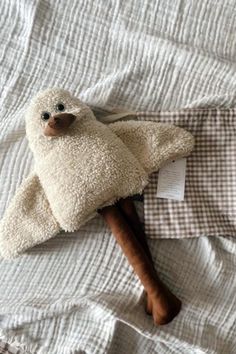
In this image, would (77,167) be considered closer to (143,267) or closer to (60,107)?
(60,107)

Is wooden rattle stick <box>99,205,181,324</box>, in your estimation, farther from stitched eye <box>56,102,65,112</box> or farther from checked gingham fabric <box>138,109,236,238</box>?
stitched eye <box>56,102,65,112</box>

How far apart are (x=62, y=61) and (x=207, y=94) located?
36 centimetres

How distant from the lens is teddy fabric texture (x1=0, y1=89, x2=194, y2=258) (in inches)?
32.7

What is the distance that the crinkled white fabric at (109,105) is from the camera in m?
0.91

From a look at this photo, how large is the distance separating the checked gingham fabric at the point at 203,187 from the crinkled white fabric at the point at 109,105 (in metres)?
0.04

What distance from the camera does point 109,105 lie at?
100 centimetres

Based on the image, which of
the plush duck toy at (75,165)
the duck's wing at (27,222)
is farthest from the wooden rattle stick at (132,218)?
the duck's wing at (27,222)

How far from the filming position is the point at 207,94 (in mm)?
985

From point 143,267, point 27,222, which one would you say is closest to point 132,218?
point 143,267

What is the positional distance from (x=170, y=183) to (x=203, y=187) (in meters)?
0.07

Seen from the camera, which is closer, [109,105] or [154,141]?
[154,141]

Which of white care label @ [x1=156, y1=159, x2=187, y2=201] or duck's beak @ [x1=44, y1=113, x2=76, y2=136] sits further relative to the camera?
white care label @ [x1=156, y1=159, x2=187, y2=201]

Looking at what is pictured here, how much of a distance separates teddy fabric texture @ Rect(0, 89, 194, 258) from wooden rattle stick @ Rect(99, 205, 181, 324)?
4 cm

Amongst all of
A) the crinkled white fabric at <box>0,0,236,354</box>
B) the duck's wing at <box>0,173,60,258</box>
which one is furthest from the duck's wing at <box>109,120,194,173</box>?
the duck's wing at <box>0,173,60,258</box>
